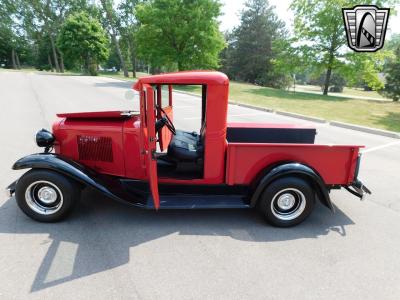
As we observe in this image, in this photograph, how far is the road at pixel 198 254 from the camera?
2.62m

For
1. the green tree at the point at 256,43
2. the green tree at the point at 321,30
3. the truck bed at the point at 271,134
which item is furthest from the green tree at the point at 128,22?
the truck bed at the point at 271,134

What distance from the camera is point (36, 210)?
3545 mm

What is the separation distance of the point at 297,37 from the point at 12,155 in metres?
24.8

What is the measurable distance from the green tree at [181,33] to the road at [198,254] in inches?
936

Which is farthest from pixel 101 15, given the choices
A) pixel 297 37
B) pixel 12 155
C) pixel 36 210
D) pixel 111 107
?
pixel 36 210

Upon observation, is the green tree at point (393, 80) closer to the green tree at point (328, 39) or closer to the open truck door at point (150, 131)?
the green tree at point (328, 39)

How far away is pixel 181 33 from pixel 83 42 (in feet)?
71.9

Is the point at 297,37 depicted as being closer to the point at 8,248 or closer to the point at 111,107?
the point at 111,107

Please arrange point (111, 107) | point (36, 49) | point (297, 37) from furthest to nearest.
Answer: point (36, 49), point (297, 37), point (111, 107)

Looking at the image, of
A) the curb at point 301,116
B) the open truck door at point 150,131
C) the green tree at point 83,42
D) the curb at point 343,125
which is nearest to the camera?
the open truck door at point 150,131

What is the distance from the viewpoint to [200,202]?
3629mm

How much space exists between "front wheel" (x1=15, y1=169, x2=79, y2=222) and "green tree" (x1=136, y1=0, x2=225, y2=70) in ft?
79.1

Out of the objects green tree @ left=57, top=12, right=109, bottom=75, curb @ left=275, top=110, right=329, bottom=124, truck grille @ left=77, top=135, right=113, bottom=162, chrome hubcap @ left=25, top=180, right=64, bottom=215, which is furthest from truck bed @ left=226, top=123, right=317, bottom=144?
green tree @ left=57, top=12, right=109, bottom=75

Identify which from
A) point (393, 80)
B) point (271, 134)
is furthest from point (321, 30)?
point (271, 134)
